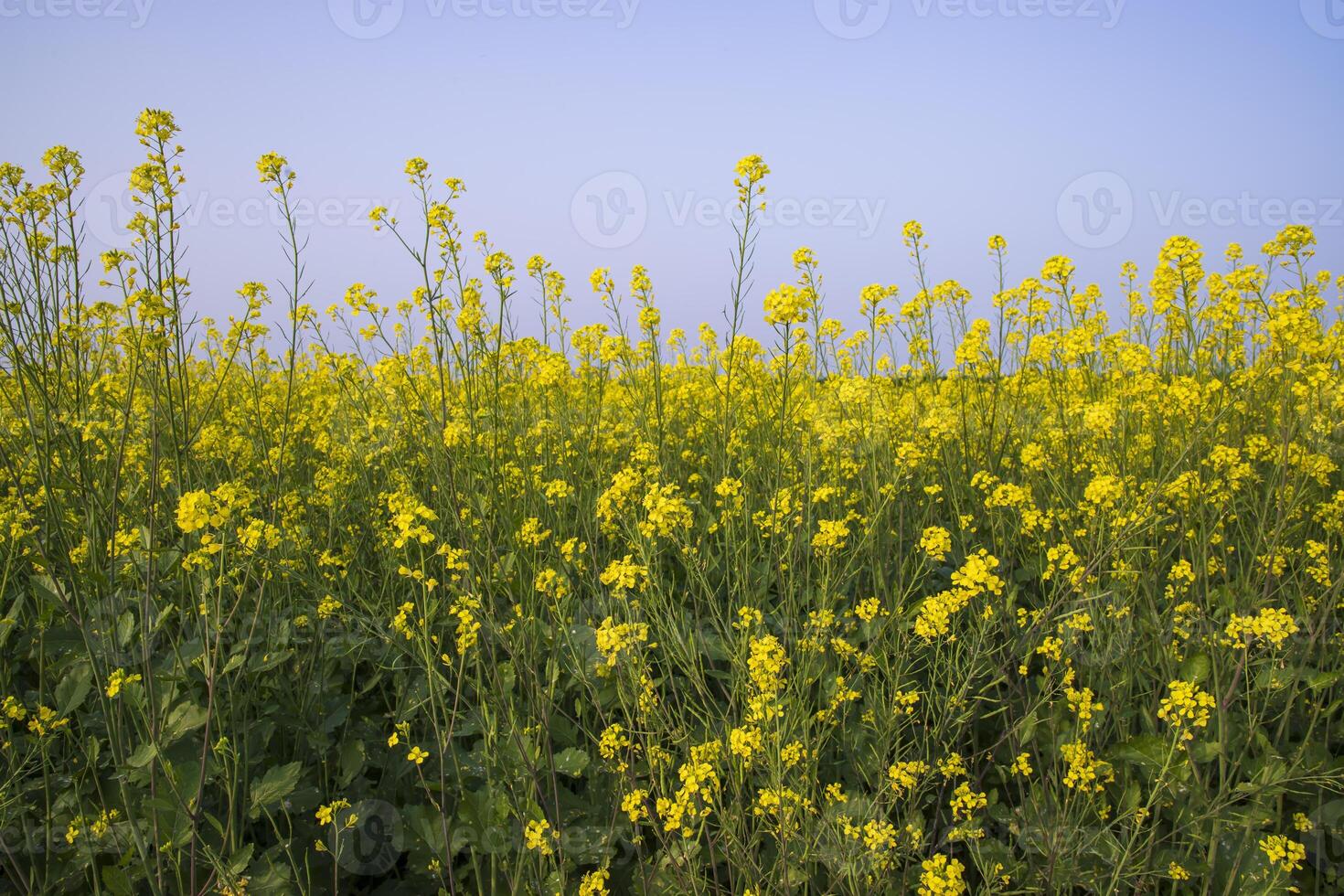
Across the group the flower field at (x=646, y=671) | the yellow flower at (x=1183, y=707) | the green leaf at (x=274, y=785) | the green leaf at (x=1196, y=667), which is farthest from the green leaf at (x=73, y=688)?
the green leaf at (x=1196, y=667)

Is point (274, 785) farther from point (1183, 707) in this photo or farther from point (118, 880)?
point (1183, 707)

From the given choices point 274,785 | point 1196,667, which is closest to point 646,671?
point 274,785

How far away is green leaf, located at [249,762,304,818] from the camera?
6.24 ft

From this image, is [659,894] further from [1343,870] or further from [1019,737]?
[1343,870]

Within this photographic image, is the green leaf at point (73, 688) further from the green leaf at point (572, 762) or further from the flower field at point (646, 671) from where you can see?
the green leaf at point (572, 762)

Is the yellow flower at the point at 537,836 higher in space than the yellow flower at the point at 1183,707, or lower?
lower

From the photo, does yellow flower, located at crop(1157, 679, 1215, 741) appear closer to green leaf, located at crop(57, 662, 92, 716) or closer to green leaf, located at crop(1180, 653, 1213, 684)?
green leaf, located at crop(1180, 653, 1213, 684)

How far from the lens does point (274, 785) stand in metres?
1.94

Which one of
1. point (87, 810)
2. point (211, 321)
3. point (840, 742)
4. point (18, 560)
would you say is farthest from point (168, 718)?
point (211, 321)

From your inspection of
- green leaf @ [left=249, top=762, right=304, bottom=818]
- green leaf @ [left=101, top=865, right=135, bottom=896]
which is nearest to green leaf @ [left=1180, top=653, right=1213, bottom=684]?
green leaf @ [left=249, top=762, right=304, bottom=818]

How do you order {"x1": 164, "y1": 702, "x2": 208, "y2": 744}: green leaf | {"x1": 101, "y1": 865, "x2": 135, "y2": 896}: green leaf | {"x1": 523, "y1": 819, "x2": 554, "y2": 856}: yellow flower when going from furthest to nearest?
{"x1": 164, "y1": 702, "x2": 208, "y2": 744}: green leaf → {"x1": 101, "y1": 865, "x2": 135, "y2": 896}: green leaf → {"x1": 523, "y1": 819, "x2": 554, "y2": 856}: yellow flower

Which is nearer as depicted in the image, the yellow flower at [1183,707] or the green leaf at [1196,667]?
the yellow flower at [1183,707]

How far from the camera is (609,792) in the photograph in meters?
2.24

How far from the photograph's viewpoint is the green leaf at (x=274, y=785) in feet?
6.24
